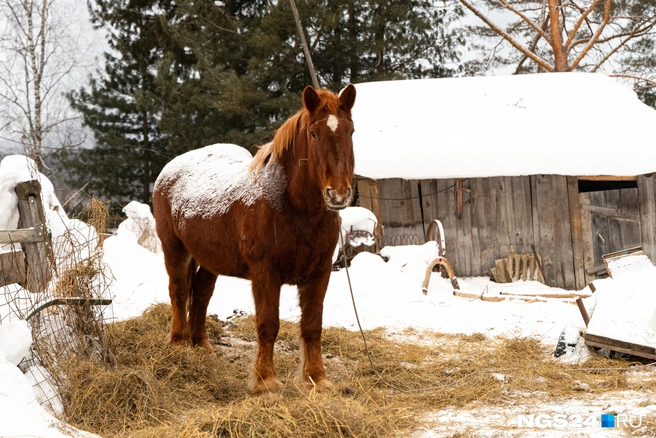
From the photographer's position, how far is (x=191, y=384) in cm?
486

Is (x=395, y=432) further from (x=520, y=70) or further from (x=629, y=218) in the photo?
(x=520, y=70)

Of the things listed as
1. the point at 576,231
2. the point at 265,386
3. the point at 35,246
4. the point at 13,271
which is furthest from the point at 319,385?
the point at 576,231

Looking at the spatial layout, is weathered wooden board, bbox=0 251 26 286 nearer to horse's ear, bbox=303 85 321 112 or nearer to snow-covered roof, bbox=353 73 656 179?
horse's ear, bbox=303 85 321 112

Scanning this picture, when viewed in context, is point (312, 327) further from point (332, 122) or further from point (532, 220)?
point (532, 220)

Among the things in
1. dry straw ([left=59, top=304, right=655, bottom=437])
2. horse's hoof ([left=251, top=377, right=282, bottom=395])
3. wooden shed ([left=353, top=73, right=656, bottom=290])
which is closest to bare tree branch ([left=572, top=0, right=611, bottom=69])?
wooden shed ([left=353, top=73, right=656, bottom=290])

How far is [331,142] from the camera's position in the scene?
4.22m

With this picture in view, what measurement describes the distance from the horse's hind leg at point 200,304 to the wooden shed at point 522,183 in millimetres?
5392

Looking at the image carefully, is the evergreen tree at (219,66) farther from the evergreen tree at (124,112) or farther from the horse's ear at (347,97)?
the horse's ear at (347,97)

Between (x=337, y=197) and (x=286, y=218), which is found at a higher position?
(x=337, y=197)

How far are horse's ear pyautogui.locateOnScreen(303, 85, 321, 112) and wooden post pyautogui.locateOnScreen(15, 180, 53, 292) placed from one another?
7.97 ft

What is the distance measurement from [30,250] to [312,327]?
2616mm

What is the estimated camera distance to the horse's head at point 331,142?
4.11 metres

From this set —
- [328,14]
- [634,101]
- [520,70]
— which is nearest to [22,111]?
[328,14]

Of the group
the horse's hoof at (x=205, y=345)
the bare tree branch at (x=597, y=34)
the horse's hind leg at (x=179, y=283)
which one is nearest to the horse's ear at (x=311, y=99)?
the horse's hind leg at (x=179, y=283)
